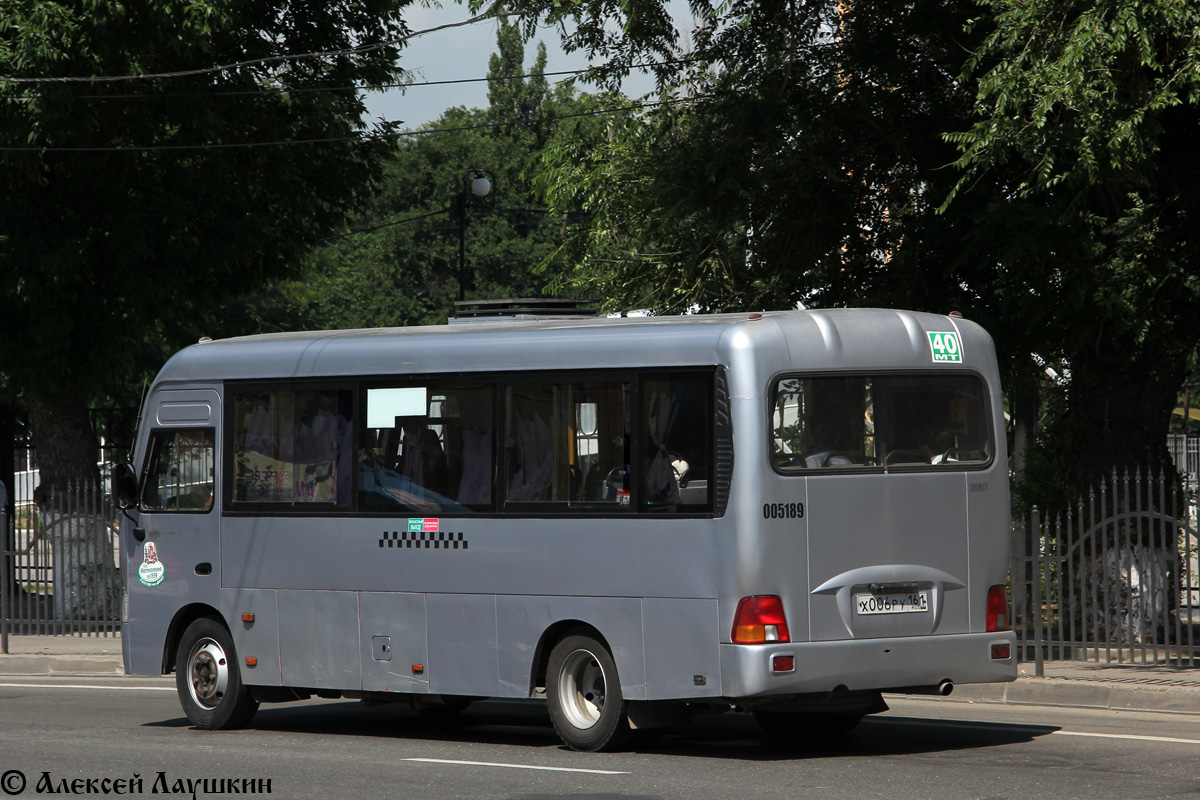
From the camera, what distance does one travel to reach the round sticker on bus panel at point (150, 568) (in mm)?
12680

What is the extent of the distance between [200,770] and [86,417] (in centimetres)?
1378

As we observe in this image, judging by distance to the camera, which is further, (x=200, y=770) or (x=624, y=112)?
(x=624, y=112)

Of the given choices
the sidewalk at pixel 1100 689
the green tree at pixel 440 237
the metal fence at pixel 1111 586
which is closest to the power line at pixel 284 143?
the metal fence at pixel 1111 586

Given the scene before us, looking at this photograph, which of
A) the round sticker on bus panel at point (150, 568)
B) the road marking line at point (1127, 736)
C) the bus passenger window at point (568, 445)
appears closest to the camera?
the bus passenger window at point (568, 445)

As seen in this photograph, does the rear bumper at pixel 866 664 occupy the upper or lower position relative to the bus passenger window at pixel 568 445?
lower

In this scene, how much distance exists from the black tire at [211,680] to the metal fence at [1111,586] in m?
6.46

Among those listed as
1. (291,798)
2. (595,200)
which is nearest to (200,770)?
(291,798)

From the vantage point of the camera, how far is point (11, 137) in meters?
18.0

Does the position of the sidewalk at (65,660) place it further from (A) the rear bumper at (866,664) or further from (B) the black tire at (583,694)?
(A) the rear bumper at (866,664)

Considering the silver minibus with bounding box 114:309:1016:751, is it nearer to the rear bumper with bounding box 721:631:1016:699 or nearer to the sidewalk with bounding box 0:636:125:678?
the rear bumper with bounding box 721:631:1016:699

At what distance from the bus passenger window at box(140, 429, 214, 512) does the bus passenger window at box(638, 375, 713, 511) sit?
13.3ft

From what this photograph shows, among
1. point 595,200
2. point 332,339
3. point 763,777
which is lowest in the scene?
point 763,777

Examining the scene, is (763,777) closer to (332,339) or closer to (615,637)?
(615,637)

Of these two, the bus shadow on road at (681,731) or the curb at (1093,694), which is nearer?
the bus shadow on road at (681,731)
